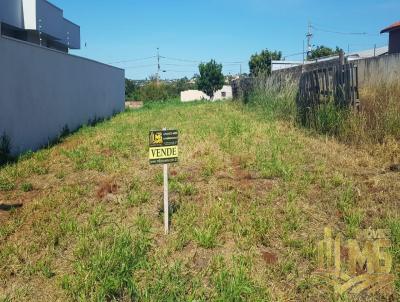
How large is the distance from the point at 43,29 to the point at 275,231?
1622 cm

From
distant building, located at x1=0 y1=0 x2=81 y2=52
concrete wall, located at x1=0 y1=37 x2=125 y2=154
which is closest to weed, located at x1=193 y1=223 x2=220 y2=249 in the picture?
concrete wall, located at x1=0 y1=37 x2=125 y2=154

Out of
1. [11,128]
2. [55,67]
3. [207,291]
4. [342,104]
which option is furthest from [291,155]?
[55,67]

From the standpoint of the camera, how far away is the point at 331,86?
8.80 metres

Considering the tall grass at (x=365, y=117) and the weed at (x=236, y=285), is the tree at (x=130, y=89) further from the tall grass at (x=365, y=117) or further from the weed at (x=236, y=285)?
the weed at (x=236, y=285)

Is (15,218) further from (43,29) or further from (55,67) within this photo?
(43,29)

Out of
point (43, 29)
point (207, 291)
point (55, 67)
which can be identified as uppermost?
point (43, 29)

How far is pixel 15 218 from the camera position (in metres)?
4.17

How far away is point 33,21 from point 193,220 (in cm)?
1479

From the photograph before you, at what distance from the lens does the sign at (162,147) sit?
3688 millimetres

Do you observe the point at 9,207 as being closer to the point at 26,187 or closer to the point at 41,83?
the point at 26,187

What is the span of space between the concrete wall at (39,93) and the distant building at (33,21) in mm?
2331

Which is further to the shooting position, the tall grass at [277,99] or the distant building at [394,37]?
the distant building at [394,37]

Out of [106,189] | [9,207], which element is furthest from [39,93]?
[9,207]

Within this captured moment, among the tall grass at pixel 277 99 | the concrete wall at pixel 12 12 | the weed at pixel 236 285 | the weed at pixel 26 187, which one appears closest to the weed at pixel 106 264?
the weed at pixel 236 285
